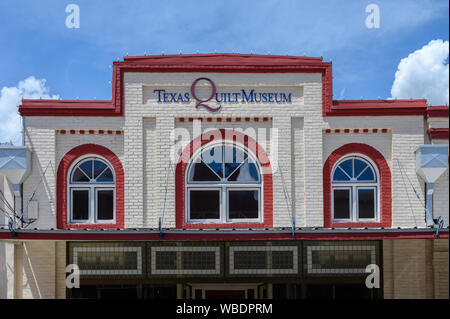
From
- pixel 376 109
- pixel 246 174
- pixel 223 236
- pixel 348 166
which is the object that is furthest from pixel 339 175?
pixel 223 236

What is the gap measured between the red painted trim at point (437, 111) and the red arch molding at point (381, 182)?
164 cm

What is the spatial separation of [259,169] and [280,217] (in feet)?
4.23

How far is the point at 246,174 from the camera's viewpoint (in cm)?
Answer: 1154

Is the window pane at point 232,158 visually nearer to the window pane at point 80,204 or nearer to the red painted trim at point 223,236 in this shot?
the red painted trim at point 223,236

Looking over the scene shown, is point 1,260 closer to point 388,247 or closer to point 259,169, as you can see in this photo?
point 259,169

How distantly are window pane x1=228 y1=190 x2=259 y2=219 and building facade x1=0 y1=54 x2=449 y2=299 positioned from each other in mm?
29

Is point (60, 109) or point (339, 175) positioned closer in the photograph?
point (60, 109)

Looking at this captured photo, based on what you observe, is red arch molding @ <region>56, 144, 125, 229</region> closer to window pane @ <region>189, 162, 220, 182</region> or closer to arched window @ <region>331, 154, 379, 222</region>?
window pane @ <region>189, 162, 220, 182</region>

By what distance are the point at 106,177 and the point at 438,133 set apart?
841 cm

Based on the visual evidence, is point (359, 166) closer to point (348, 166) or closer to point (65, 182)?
point (348, 166)

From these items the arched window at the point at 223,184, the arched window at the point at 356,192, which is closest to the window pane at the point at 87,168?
the arched window at the point at 223,184

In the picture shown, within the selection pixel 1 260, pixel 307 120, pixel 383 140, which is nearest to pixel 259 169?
pixel 307 120

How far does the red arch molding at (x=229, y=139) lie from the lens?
1128 centimetres

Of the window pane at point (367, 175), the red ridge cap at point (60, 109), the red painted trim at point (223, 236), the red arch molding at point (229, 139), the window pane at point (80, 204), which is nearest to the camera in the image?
the red painted trim at point (223, 236)
